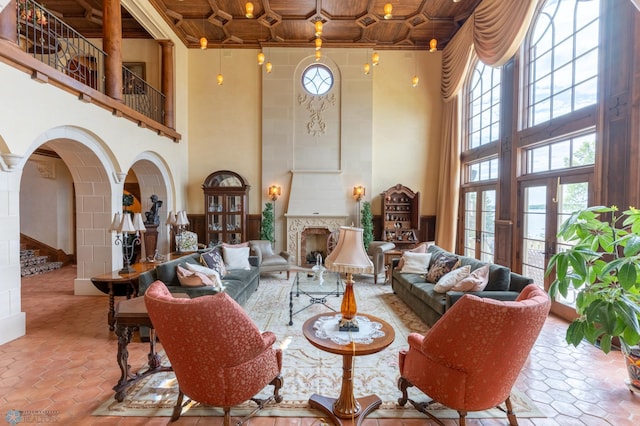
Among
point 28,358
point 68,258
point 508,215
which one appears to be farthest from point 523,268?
point 68,258

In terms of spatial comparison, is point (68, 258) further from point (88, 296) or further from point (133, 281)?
point (133, 281)

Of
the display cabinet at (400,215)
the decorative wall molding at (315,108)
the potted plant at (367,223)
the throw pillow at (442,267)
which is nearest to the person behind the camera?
the throw pillow at (442,267)

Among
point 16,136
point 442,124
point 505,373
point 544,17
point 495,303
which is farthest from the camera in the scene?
point 442,124

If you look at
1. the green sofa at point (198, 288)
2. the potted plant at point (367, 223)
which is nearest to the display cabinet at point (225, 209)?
the green sofa at point (198, 288)

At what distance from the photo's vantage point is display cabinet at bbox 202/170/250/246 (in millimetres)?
7352

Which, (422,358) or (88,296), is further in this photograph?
(88,296)

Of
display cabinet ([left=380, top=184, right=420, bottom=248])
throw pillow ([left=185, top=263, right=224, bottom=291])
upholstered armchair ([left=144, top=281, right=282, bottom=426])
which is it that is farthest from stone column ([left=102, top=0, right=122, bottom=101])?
display cabinet ([left=380, top=184, right=420, bottom=248])

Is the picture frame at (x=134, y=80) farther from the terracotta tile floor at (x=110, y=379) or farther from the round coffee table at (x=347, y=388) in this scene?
the round coffee table at (x=347, y=388)

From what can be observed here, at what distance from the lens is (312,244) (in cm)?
798

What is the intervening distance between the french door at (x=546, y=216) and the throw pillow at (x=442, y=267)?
128cm

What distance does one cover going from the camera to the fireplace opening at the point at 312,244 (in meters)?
7.69

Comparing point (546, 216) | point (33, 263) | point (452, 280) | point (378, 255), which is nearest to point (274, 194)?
point (378, 255)

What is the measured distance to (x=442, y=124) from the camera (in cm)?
765

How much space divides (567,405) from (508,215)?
3.46 m
